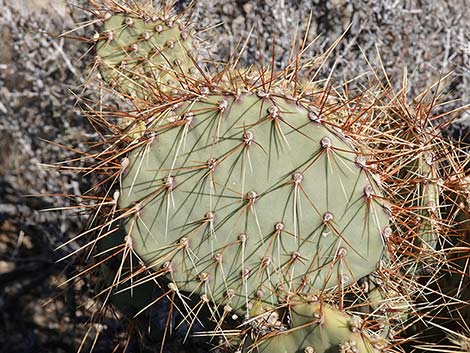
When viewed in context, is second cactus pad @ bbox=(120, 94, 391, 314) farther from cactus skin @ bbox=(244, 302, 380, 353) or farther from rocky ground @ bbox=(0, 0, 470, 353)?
rocky ground @ bbox=(0, 0, 470, 353)

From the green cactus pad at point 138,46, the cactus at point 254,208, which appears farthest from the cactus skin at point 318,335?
the green cactus pad at point 138,46

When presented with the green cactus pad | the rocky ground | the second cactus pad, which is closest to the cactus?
the second cactus pad

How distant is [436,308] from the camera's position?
1859 millimetres

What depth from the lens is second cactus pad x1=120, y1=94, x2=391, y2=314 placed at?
1.52 metres

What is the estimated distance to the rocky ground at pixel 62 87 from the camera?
10.6 feet

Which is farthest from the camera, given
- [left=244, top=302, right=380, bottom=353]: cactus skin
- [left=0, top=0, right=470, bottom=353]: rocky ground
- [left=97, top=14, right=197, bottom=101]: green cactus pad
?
[left=0, top=0, right=470, bottom=353]: rocky ground

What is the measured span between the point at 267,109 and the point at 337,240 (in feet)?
1.07

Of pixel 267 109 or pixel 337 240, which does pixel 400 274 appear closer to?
pixel 337 240

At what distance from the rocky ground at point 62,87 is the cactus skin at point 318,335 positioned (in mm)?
1597

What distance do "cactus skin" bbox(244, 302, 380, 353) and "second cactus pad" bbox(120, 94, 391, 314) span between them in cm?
10

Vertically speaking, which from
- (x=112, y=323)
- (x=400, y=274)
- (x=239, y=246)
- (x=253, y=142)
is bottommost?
(x=112, y=323)

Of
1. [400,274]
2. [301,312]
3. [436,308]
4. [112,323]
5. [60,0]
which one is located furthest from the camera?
[60,0]

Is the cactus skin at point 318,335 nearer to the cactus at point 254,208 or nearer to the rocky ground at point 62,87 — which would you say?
the cactus at point 254,208

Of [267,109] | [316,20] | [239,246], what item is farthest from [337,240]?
[316,20]
